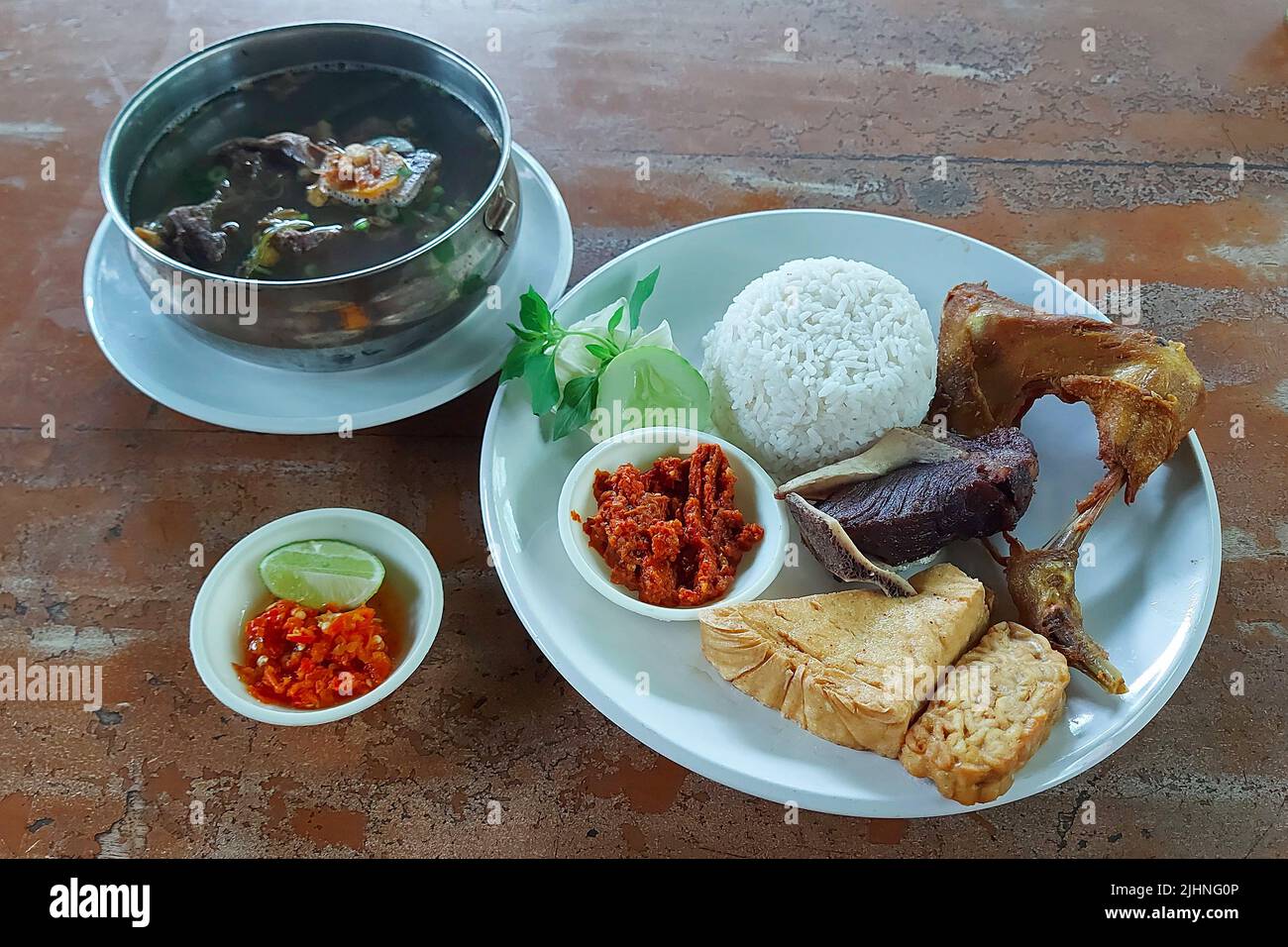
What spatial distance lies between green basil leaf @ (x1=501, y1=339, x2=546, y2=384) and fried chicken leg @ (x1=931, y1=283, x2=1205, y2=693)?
0.86 metres

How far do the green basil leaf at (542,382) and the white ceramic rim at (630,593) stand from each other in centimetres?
13

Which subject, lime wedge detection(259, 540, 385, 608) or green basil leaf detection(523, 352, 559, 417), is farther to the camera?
green basil leaf detection(523, 352, 559, 417)

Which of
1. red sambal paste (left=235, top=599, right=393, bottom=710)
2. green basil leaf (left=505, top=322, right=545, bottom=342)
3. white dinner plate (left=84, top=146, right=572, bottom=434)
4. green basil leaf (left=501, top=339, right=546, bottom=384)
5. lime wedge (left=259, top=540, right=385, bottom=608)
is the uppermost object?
green basil leaf (left=505, top=322, right=545, bottom=342)

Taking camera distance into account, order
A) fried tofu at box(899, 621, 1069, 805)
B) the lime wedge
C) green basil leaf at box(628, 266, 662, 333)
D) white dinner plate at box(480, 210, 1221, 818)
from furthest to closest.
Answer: green basil leaf at box(628, 266, 662, 333)
the lime wedge
white dinner plate at box(480, 210, 1221, 818)
fried tofu at box(899, 621, 1069, 805)

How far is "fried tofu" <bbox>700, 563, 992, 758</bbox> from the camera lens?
163 cm

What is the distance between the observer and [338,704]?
1788 millimetres

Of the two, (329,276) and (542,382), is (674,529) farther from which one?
(329,276)

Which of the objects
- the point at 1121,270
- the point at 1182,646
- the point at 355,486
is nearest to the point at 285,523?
the point at 355,486

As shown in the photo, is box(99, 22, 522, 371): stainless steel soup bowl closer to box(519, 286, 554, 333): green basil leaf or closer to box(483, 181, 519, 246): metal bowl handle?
box(483, 181, 519, 246): metal bowl handle

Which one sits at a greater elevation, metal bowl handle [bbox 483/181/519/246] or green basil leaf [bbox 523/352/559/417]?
metal bowl handle [bbox 483/181/519/246]

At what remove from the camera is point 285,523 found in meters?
1.94

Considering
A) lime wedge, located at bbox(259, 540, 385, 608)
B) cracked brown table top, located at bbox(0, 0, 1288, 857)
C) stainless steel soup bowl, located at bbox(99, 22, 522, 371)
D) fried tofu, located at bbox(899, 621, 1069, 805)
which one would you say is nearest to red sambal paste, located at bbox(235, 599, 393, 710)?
lime wedge, located at bbox(259, 540, 385, 608)

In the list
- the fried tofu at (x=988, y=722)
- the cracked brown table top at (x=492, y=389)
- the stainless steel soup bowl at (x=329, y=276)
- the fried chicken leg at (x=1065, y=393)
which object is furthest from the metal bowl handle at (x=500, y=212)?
the fried tofu at (x=988, y=722)

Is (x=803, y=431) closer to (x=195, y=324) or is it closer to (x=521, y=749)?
(x=521, y=749)
